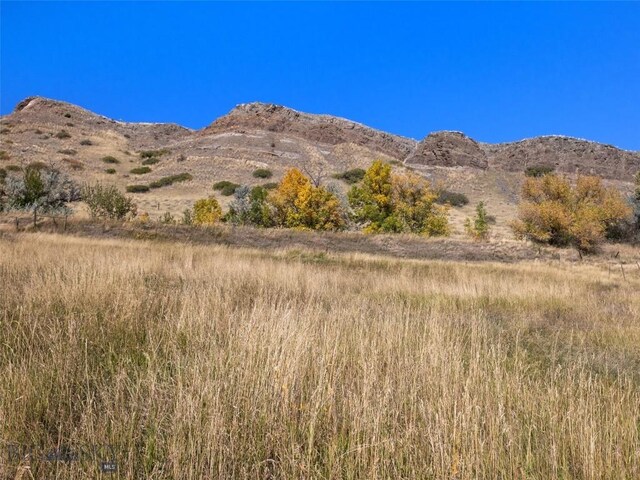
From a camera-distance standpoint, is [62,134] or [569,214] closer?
[569,214]

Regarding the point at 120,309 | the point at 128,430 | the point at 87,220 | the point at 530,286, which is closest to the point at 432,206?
the point at 530,286

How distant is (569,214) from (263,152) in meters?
50.9

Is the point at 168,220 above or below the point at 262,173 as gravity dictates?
below

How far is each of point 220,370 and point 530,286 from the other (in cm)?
1177

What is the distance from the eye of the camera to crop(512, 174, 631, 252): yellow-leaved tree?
34.5 metres

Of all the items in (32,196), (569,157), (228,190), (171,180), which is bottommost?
(32,196)

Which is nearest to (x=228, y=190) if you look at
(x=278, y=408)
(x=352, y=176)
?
(x=352, y=176)

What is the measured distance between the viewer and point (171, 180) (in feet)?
196

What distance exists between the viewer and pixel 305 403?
2.85m

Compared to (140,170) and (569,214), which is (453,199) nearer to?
(569,214)

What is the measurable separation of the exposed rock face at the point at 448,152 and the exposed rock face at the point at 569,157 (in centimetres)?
788

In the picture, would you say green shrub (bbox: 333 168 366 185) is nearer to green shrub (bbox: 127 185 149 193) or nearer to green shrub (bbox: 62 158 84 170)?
green shrub (bbox: 127 185 149 193)

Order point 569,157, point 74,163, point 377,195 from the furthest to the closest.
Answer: point 569,157 → point 74,163 → point 377,195

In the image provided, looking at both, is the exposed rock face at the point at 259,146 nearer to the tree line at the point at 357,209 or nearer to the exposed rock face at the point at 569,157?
the exposed rock face at the point at 569,157
